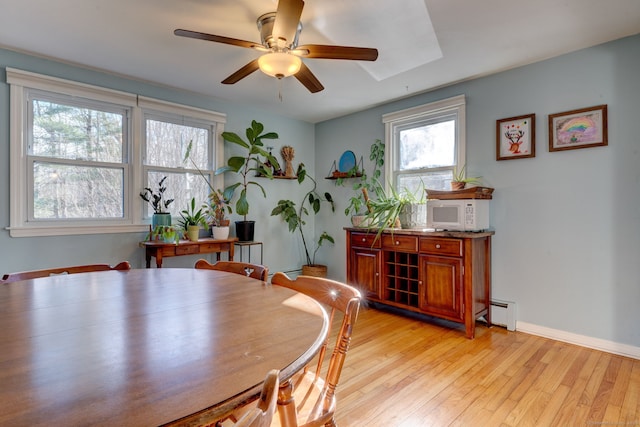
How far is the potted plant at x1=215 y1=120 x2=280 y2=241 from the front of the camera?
381 centimetres

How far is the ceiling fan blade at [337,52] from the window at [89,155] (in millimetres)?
2168

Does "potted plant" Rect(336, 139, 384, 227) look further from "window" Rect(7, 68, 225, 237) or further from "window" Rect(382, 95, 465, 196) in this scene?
"window" Rect(7, 68, 225, 237)

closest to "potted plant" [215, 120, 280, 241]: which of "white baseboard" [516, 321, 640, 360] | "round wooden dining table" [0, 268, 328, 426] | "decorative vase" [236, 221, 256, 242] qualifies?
"decorative vase" [236, 221, 256, 242]

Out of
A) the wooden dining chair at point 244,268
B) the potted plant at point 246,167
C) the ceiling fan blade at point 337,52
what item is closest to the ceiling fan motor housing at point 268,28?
the ceiling fan blade at point 337,52

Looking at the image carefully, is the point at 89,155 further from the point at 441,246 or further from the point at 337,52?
the point at 441,246

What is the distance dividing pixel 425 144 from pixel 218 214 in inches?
98.7

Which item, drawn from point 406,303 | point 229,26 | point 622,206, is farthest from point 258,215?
point 622,206

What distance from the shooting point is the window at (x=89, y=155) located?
9.23 ft

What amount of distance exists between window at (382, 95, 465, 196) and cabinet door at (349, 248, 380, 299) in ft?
3.02

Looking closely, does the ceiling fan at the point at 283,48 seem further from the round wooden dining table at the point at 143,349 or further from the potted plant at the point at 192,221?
the potted plant at the point at 192,221

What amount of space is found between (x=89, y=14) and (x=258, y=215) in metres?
2.66

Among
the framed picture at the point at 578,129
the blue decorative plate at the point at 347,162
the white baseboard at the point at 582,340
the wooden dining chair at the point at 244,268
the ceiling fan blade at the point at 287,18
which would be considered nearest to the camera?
the ceiling fan blade at the point at 287,18

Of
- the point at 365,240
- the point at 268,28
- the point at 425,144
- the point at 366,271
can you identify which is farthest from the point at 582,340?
the point at 268,28

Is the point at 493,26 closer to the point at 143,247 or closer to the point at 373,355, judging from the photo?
the point at 373,355
